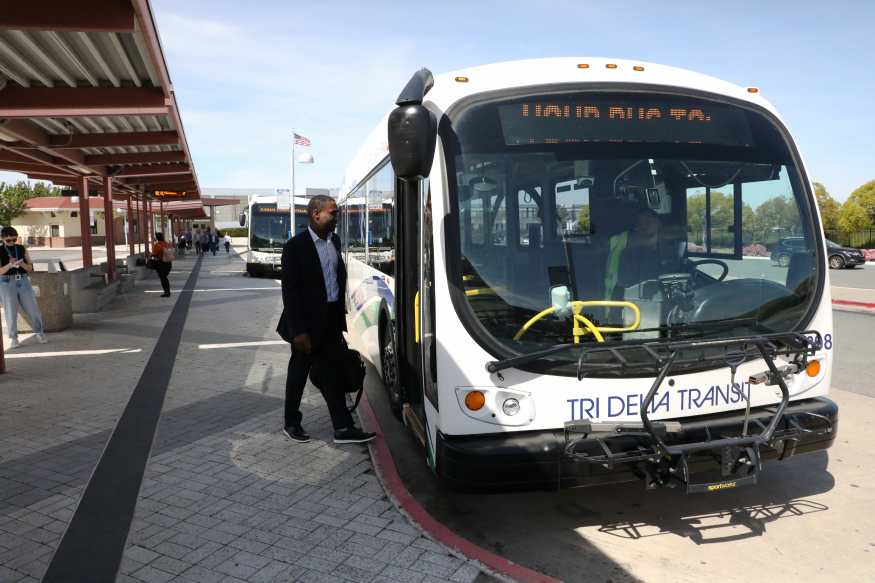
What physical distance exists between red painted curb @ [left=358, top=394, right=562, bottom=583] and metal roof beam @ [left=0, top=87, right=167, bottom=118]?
558 centimetres

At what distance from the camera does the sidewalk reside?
11.4 feet

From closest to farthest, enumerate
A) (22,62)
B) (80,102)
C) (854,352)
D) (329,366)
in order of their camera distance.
Answer: (329,366) < (22,62) < (80,102) < (854,352)

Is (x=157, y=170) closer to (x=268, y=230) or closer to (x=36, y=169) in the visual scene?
(x=36, y=169)

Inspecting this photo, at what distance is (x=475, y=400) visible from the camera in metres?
3.53

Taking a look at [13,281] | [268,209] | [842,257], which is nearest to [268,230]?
[268,209]

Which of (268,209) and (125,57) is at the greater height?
(125,57)

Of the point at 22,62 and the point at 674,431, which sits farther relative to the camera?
the point at 22,62

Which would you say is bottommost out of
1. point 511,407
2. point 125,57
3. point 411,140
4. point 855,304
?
point 855,304

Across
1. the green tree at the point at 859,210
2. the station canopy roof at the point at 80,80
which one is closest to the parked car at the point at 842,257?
the green tree at the point at 859,210

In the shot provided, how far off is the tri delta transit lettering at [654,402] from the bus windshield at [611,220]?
0.95 feet

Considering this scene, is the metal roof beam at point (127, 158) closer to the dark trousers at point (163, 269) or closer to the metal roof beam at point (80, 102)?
the dark trousers at point (163, 269)

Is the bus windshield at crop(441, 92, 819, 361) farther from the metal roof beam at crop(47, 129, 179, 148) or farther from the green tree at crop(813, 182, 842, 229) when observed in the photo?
the green tree at crop(813, 182, 842, 229)

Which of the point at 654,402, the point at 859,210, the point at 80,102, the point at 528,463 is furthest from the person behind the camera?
the point at 859,210

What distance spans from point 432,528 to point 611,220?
211 centimetres
